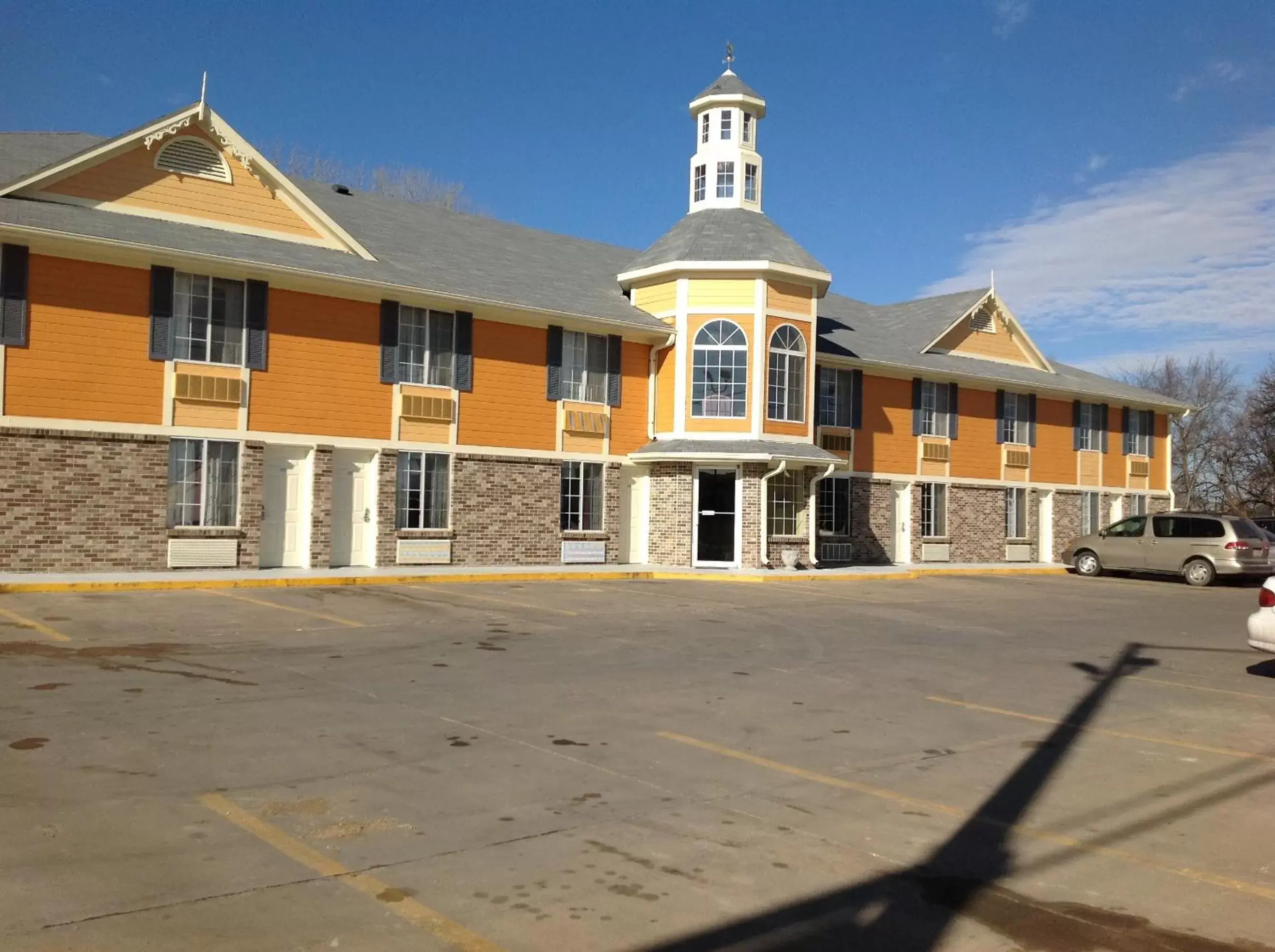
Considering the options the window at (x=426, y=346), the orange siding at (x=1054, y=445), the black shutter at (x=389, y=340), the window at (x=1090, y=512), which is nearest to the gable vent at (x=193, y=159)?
the black shutter at (x=389, y=340)

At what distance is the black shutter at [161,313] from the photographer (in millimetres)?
→ 19484

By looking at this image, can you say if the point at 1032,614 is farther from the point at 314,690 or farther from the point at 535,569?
the point at 314,690

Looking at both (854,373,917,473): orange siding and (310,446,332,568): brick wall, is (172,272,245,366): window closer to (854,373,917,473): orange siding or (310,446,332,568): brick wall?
(310,446,332,568): brick wall

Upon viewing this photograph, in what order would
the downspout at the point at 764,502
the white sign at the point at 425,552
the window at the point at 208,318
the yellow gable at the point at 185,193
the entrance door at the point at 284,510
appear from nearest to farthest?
the yellow gable at the point at 185,193 → the window at the point at 208,318 → the entrance door at the point at 284,510 → the white sign at the point at 425,552 → the downspout at the point at 764,502

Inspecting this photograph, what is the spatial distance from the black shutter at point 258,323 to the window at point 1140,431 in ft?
94.6

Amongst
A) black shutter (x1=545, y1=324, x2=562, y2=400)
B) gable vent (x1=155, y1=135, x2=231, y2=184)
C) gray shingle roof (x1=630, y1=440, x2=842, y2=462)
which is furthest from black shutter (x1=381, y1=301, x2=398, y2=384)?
gray shingle roof (x1=630, y1=440, x2=842, y2=462)

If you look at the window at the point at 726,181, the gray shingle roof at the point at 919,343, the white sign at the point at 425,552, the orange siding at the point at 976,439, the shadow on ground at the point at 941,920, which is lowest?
the shadow on ground at the point at 941,920

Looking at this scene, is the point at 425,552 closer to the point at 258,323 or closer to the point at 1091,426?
the point at 258,323

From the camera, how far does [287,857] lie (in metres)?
5.20

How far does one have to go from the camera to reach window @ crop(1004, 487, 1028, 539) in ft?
111

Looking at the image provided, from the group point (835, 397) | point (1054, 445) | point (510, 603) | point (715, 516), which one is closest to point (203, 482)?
point (510, 603)

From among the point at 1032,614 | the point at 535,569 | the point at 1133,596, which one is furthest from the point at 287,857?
the point at 1133,596

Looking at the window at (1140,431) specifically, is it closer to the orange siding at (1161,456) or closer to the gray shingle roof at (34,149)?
the orange siding at (1161,456)

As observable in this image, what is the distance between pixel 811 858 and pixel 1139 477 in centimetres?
3655
